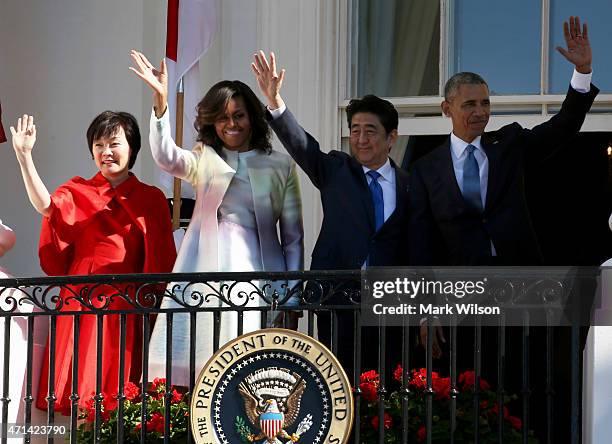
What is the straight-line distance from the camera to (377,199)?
23.7 ft

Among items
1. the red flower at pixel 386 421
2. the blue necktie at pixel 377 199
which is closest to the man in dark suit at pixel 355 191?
the blue necktie at pixel 377 199

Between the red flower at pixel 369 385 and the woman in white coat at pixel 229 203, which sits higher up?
the woman in white coat at pixel 229 203

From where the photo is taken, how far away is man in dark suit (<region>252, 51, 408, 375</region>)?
Answer: 7.10m

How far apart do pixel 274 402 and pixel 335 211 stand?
3.38 ft

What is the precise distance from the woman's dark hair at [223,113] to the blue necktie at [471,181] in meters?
0.96

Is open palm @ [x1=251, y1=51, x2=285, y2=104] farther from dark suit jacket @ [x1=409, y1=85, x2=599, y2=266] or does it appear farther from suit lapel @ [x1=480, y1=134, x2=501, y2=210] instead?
suit lapel @ [x1=480, y1=134, x2=501, y2=210]

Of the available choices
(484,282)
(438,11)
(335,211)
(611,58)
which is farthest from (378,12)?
(484,282)

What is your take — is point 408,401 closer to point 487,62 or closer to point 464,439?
point 464,439

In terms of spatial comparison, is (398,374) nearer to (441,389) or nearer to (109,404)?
(441,389)

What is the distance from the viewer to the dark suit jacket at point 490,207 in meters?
7.01

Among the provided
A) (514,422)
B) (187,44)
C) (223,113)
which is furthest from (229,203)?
(187,44)

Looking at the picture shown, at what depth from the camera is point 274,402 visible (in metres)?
6.61

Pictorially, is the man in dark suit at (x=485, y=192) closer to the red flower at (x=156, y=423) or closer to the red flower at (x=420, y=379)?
the red flower at (x=420, y=379)

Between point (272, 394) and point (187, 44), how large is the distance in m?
2.90
